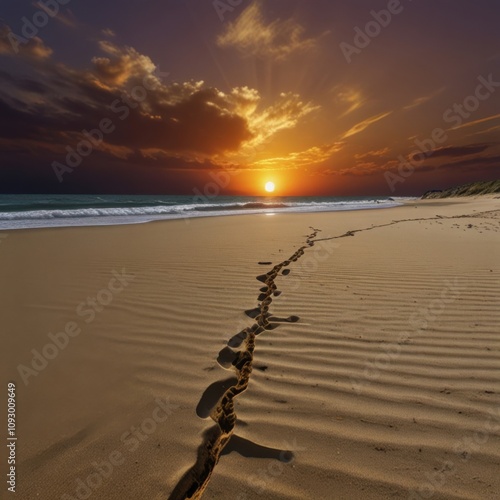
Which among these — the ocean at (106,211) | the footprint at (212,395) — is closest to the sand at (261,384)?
the footprint at (212,395)

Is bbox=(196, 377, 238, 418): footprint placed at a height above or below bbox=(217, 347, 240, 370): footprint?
below

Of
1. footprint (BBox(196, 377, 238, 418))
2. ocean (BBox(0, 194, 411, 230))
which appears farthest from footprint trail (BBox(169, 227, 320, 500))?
ocean (BBox(0, 194, 411, 230))

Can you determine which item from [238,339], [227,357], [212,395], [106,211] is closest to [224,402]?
[212,395]

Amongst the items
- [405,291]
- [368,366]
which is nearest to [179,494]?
[368,366]

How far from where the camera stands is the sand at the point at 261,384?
1.90 m

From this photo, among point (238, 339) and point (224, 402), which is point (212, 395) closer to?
point (224, 402)

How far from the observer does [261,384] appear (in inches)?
109

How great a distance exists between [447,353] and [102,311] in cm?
451

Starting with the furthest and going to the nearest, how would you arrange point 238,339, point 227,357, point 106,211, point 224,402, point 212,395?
point 106,211 → point 238,339 → point 227,357 → point 212,395 → point 224,402

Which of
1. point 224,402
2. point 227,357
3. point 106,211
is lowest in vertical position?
point 224,402

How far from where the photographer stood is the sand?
1.90 meters

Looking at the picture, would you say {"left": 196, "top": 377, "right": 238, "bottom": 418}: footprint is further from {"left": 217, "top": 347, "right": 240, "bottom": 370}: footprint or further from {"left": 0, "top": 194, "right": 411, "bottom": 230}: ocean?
{"left": 0, "top": 194, "right": 411, "bottom": 230}: ocean

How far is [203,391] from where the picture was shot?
107 inches

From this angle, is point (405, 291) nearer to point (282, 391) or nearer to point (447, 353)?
point (447, 353)
